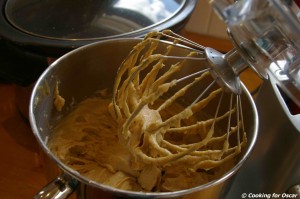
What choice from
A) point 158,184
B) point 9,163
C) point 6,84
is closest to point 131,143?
point 158,184

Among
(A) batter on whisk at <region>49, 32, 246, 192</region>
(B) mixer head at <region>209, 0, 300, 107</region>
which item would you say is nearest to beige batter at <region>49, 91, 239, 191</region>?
(A) batter on whisk at <region>49, 32, 246, 192</region>

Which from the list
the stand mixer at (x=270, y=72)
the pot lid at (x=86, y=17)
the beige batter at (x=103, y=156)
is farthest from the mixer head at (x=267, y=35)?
the pot lid at (x=86, y=17)

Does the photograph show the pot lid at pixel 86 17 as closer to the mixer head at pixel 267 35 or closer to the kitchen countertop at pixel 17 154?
the kitchen countertop at pixel 17 154

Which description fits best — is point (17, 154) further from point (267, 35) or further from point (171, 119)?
point (267, 35)

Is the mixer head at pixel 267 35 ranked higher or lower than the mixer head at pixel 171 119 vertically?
higher

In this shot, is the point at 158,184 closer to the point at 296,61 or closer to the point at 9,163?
the point at 296,61

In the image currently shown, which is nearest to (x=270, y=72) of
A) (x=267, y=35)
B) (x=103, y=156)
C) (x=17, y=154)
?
(x=267, y=35)
